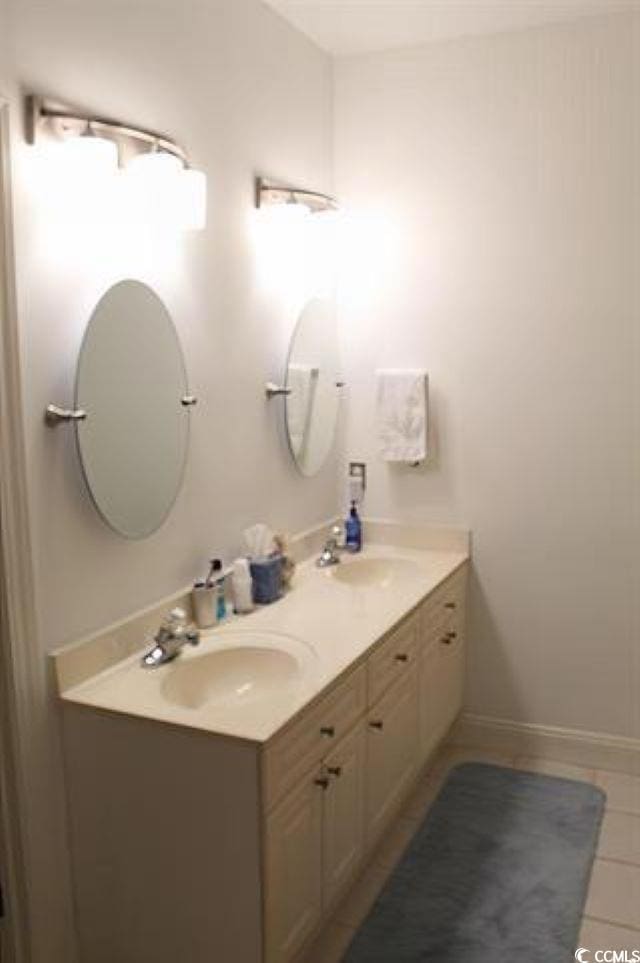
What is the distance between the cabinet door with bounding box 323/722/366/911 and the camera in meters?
2.01

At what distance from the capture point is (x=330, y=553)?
3.03 meters

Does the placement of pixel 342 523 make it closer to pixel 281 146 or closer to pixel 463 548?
pixel 463 548

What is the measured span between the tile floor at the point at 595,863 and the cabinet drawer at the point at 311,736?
59cm

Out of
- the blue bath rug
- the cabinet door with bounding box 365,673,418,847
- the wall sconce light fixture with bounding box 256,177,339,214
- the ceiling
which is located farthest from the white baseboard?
the ceiling

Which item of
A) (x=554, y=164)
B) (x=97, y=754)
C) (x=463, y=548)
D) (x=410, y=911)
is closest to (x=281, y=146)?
(x=554, y=164)

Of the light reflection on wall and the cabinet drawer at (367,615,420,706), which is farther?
the cabinet drawer at (367,615,420,706)

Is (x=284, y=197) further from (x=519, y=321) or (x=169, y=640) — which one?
(x=169, y=640)

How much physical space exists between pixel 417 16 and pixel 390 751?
2.32 meters

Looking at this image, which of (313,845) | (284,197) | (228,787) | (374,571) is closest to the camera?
(228,787)

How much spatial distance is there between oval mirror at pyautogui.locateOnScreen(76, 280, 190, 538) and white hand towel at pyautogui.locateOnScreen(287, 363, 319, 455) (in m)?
0.64

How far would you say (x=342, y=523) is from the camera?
3.26 m

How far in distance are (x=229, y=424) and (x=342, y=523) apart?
90 cm

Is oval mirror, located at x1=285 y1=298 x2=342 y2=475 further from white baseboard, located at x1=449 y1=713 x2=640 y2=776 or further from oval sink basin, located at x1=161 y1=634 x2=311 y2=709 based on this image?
white baseboard, located at x1=449 y1=713 x2=640 y2=776

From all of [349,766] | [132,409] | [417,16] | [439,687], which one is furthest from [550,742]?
[417,16]
